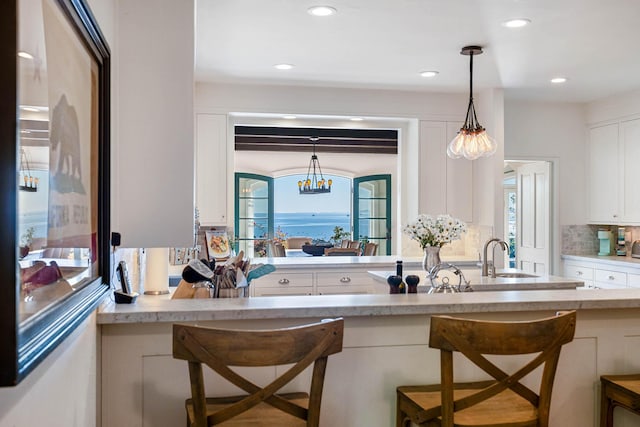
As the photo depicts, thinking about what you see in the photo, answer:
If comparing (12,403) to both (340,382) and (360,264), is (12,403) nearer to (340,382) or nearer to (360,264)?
(340,382)

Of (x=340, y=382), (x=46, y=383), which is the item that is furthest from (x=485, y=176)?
(x=46, y=383)

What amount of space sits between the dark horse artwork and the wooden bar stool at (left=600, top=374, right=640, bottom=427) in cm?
198

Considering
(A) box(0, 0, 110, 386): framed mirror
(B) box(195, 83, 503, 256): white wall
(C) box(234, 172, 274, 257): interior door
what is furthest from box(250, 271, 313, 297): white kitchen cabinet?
(C) box(234, 172, 274, 257): interior door

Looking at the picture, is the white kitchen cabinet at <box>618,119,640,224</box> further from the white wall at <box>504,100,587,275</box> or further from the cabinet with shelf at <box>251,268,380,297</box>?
the cabinet with shelf at <box>251,268,380,297</box>

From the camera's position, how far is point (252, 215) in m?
9.52

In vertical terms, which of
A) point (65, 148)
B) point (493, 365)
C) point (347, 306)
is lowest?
point (493, 365)

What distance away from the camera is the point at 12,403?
0.93 metres

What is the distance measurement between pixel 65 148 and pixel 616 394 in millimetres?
2073

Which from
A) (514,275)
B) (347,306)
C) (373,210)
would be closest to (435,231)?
(514,275)

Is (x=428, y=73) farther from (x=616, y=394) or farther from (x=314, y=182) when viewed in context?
(x=314, y=182)

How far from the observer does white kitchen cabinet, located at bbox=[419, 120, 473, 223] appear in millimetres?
5594

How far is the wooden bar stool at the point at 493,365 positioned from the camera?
163 cm

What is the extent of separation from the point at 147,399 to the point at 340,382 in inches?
27.4

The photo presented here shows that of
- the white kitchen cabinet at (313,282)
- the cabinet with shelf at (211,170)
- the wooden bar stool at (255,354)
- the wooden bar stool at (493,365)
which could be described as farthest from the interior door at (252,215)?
the wooden bar stool at (255,354)
